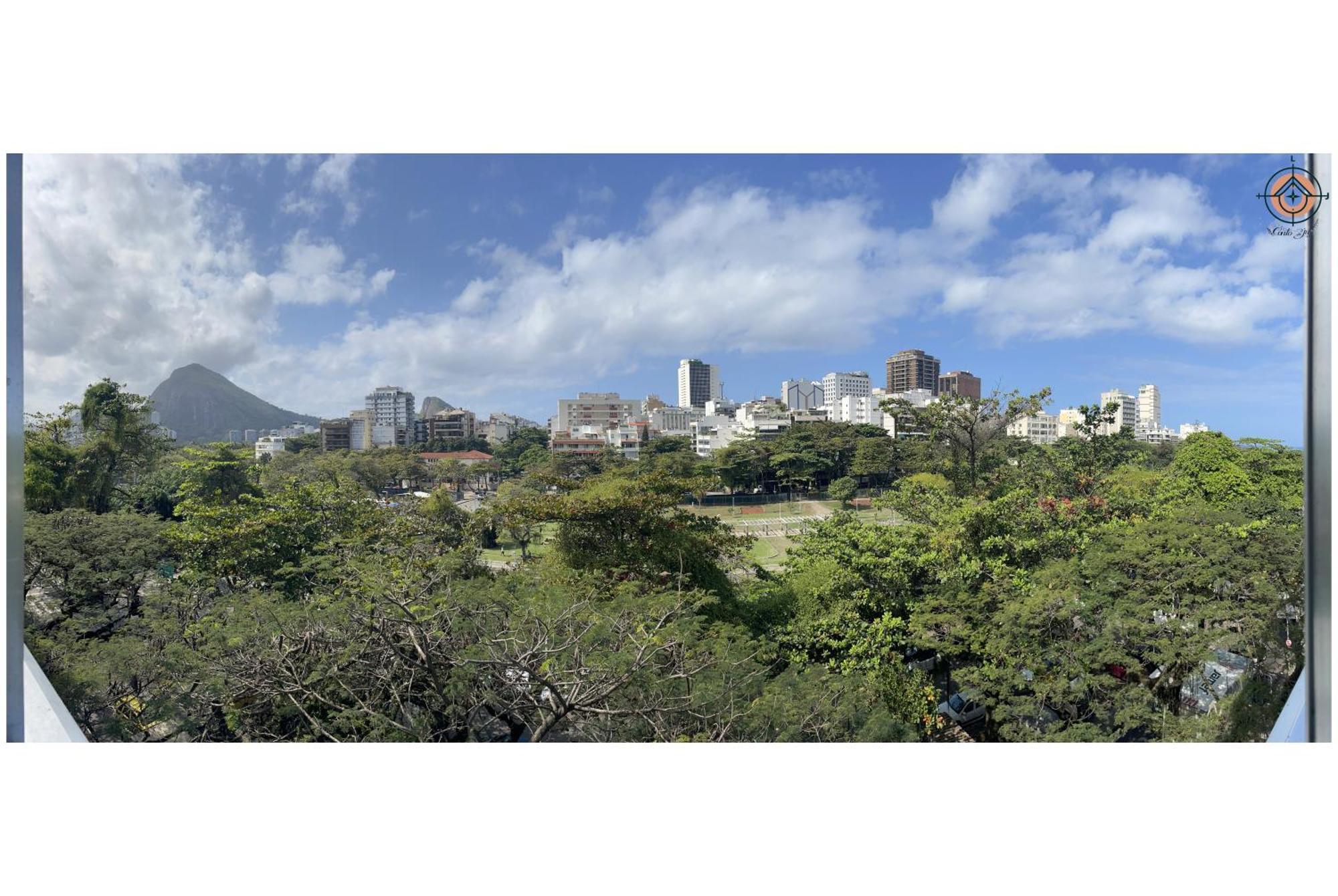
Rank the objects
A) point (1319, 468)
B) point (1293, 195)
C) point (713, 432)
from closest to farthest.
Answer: point (1319, 468) < point (1293, 195) < point (713, 432)

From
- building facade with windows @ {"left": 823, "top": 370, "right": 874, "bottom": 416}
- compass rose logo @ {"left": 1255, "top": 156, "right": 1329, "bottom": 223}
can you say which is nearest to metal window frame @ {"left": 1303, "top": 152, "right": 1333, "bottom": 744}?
compass rose logo @ {"left": 1255, "top": 156, "right": 1329, "bottom": 223}

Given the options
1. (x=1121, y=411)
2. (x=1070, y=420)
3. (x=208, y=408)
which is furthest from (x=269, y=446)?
(x=1121, y=411)

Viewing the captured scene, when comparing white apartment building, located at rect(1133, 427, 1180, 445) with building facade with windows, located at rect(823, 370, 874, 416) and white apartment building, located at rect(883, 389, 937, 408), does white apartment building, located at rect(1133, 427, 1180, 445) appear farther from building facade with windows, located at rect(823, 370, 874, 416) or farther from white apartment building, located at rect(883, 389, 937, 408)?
building facade with windows, located at rect(823, 370, 874, 416)

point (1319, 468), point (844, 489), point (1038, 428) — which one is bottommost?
point (844, 489)

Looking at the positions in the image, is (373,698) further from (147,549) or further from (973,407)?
(973,407)

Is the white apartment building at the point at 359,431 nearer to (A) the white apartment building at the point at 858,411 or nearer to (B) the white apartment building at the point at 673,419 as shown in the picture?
(B) the white apartment building at the point at 673,419

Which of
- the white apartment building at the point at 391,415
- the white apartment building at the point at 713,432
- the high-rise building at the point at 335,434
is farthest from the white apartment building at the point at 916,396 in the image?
A: the high-rise building at the point at 335,434

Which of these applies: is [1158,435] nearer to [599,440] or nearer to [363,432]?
[599,440]
